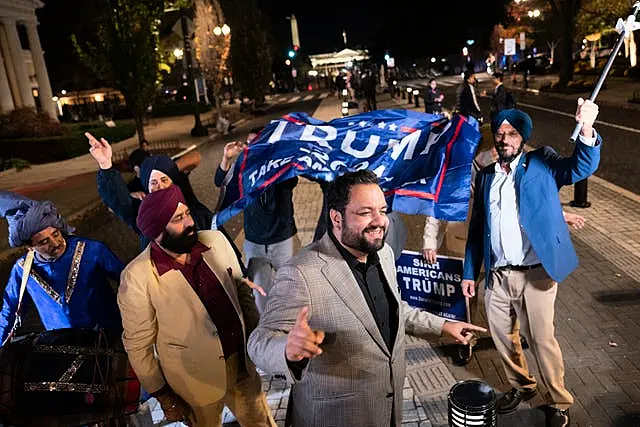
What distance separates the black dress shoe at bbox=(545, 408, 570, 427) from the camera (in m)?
3.87

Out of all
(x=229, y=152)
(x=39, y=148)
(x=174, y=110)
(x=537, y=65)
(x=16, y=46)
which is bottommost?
(x=174, y=110)

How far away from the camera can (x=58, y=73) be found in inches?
1984

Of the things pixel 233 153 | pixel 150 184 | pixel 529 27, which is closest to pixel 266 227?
pixel 233 153

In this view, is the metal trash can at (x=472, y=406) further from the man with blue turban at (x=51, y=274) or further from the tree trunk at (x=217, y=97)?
the tree trunk at (x=217, y=97)

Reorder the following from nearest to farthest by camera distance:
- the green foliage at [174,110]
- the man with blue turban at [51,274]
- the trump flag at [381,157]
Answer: the man with blue turban at [51,274], the trump flag at [381,157], the green foliage at [174,110]

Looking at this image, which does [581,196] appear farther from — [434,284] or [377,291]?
[377,291]

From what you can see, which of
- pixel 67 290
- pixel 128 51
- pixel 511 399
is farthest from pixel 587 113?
pixel 128 51

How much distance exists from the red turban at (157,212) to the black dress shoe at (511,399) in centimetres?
277

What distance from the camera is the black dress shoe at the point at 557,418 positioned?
12.7 feet

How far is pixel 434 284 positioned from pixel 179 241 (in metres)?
2.28

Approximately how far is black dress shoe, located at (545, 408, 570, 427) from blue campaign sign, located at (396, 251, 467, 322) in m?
0.89

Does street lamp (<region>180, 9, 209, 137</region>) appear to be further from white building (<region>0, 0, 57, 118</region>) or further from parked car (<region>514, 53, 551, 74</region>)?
parked car (<region>514, 53, 551, 74</region>)

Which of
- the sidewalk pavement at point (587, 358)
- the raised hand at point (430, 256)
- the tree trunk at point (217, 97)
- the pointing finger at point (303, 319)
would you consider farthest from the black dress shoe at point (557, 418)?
the tree trunk at point (217, 97)

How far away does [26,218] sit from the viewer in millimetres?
3363
